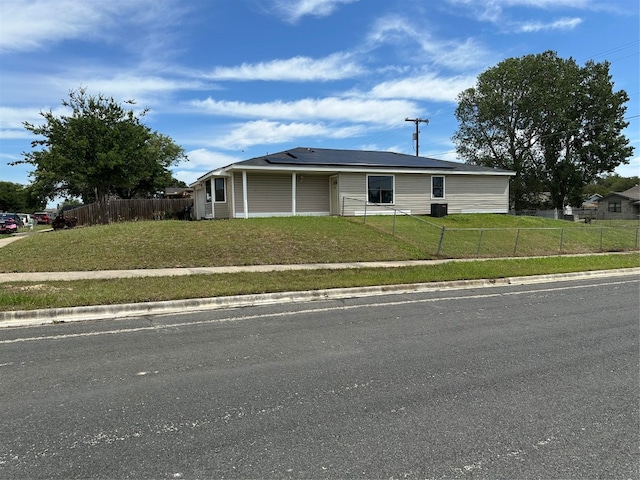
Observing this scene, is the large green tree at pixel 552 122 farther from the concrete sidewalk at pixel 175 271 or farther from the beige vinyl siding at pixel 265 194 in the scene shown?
the concrete sidewalk at pixel 175 271

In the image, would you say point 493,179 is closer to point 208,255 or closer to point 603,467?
point 208,255

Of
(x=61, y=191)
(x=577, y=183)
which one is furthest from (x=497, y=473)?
(x=61, y=191)

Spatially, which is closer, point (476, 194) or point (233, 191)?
point (233, 191)

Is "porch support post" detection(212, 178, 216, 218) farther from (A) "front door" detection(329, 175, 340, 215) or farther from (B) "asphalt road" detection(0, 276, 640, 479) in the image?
(B) "asphalt road" detection(0, 276, 640, 479)

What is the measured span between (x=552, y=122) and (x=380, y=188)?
3078 cm

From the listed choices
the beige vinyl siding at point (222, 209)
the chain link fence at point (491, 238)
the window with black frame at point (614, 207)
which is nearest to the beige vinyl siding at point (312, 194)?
the chain link fence at point (491, 238)

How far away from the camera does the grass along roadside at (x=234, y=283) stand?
7598 millimetres

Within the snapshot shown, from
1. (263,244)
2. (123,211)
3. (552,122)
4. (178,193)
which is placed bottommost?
(263,244)

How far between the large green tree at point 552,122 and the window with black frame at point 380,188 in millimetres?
28832

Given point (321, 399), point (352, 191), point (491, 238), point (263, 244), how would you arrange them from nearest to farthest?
point (321, 399), point (263, 244), point (491, 238), point (352, 191)

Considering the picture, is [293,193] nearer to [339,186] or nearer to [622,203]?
[339,186]

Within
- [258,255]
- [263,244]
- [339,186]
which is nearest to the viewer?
[258,255]

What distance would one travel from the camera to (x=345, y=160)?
25547 mm

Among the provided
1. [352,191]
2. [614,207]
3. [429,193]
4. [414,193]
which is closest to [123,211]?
[352,191]
